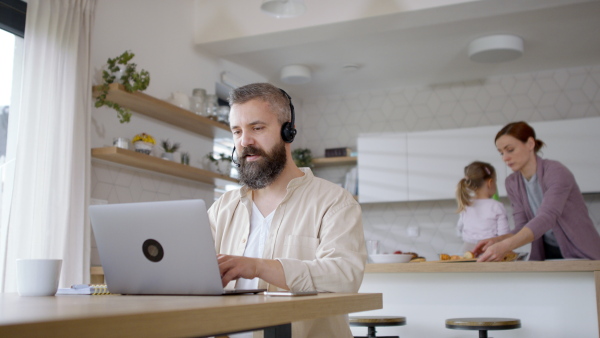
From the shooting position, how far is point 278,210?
171 cm

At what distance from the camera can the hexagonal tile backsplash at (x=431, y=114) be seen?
17.4 ft

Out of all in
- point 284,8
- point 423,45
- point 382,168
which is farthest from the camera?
point 382,168

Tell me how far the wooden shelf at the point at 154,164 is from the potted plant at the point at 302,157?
4.81 ft

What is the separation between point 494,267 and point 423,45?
2707 mm

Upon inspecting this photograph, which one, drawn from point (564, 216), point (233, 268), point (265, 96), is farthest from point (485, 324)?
point (233, 268)

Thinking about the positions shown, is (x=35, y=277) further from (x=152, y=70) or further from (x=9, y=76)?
(x=152, y=70)

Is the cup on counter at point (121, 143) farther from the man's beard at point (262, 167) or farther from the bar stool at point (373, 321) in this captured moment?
the man's beard at point (262, 167)

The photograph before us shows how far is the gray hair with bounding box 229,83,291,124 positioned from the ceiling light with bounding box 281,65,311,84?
11.4 ft

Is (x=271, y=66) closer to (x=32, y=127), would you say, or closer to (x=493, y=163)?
(x=493, y=163)

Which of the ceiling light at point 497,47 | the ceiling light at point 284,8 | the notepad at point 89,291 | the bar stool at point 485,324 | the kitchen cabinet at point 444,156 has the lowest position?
the bar stool at point 485,324

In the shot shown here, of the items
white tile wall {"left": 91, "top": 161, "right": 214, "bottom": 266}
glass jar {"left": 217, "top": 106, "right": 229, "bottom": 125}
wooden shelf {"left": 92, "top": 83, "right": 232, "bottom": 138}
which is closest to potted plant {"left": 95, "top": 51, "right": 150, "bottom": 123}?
wooden shelf {"left": 92, "top": 83, "right": 232, "bottom": 138}

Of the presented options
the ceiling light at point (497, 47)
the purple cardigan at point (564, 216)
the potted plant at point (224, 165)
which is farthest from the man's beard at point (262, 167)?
the ceiling light at point (497, 47)

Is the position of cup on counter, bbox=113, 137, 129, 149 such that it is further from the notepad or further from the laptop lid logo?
the laptop lid logo

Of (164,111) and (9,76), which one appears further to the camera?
(164,111)
